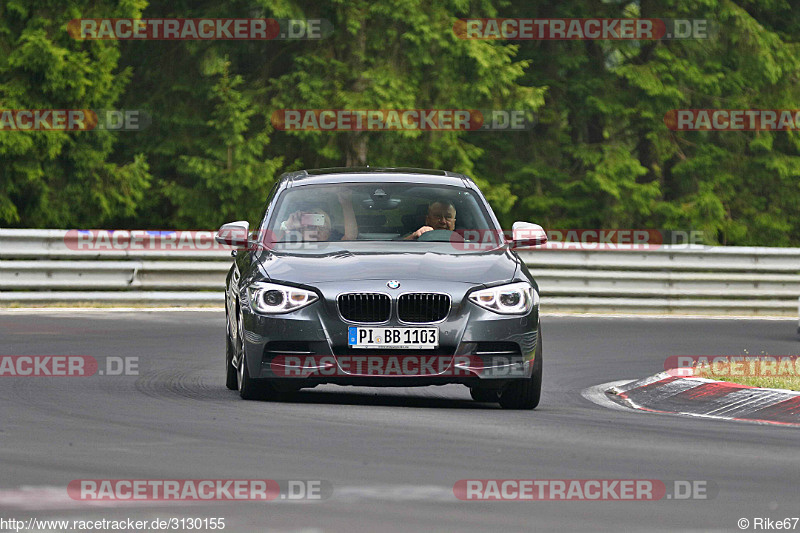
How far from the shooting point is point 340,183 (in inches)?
493

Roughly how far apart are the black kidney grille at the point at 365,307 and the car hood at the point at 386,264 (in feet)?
0.46

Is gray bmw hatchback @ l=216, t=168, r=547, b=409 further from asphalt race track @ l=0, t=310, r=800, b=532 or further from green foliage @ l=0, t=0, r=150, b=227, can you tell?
green foliage @ l=0, t=0, r=150, b=227

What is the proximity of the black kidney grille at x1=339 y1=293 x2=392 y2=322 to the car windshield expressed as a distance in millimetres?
1134

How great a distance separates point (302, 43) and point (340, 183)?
70.8 ft

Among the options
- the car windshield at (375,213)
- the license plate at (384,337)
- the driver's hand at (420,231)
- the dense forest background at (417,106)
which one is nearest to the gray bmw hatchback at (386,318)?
the license plate at (384,337)

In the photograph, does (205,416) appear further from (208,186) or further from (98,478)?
(208,186)

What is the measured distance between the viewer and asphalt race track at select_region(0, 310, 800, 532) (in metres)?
7.01

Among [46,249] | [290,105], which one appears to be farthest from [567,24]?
[46,249]

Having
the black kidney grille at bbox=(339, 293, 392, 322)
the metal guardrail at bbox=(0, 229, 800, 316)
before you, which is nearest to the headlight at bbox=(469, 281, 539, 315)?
the black kidney grille at bbox=(339, 293, 392, 322)

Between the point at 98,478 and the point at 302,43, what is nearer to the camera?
the point at 98,478

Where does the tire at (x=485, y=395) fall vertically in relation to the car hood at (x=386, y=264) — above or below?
below

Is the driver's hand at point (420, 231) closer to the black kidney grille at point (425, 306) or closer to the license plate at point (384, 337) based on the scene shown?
the black kidney grille at point (425, 306)

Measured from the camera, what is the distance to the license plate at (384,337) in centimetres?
1073

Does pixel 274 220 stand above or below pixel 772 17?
below
